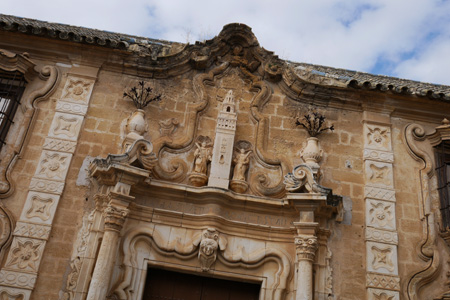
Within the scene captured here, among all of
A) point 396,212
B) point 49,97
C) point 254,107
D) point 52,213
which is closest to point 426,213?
point 396,212

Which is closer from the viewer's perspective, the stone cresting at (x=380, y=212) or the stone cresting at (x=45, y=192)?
the stone cresting at (x=45, y=192)

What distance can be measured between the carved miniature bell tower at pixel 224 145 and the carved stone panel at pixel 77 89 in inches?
80.5

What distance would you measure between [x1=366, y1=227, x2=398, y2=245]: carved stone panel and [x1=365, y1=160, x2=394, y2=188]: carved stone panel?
0.73m

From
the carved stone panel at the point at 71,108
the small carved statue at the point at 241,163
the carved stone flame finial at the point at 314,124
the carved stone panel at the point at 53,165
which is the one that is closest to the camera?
the carved stone panel at the point at 53,165

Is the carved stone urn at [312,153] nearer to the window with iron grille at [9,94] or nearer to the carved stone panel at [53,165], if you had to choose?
the carved stone panel at [53,165]

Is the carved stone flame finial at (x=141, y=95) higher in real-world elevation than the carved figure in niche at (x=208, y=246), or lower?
higher

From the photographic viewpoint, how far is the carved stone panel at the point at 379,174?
7.18 meters

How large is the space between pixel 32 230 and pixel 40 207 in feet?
1.07

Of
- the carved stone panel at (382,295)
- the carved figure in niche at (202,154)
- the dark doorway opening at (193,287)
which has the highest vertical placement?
the carved figure in niche at (202,154)

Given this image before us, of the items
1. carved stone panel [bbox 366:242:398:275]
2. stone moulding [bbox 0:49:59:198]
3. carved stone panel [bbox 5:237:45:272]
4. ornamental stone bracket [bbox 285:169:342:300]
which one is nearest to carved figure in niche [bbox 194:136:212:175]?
ornamental stone bracket [bbox 285:169:342:300]

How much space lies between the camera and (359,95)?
7797mm

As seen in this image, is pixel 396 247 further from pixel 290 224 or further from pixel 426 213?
pixel 290 224

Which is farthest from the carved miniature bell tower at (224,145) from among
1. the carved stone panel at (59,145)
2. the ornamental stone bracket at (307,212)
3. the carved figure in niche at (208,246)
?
the carved stone panel at (59,145)

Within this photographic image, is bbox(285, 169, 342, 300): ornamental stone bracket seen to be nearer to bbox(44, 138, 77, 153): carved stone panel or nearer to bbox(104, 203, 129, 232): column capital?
bbox(104, 203, 129, 232): column capital
